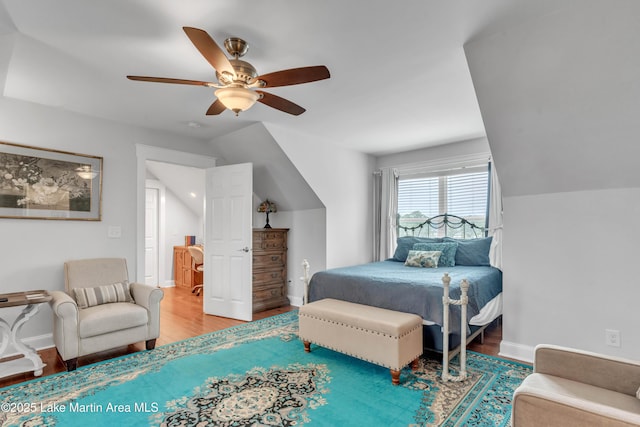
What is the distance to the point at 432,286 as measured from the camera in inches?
113

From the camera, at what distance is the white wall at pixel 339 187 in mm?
4461

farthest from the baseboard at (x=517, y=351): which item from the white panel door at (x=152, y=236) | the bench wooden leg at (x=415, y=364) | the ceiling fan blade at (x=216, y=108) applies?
the white panel door at (x=152, y=236)

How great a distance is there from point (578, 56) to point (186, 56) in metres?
2.56

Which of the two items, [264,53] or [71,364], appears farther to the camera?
[71,364]

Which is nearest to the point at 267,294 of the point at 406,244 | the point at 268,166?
the point at 268,166

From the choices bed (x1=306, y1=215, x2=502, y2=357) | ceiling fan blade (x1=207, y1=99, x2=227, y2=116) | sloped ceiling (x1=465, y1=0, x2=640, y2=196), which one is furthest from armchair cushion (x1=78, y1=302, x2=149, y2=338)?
sloped ceiling (x1=465, y1=0, x2=640, y2=196)

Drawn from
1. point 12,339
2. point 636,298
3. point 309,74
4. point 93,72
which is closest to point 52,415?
point 12,339

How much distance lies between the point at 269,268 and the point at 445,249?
8.09 feet

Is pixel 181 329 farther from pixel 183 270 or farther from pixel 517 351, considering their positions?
pixel 517 351

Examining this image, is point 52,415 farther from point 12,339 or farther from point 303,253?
point 303,253

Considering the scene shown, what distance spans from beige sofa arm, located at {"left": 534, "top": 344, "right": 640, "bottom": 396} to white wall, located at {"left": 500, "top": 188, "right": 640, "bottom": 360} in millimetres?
1319

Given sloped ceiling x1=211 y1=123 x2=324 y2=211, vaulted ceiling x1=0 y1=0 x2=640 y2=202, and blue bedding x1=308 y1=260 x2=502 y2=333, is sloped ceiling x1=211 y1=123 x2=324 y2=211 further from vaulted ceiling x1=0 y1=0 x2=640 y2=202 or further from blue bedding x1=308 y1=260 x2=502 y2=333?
blue bedding x1=308 y1=260 x2=502 y2=333

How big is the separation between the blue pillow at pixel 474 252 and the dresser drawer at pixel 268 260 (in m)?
2.51

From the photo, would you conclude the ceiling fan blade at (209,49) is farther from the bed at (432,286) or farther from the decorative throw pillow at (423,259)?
the decorative throw pillow at (423,259)
